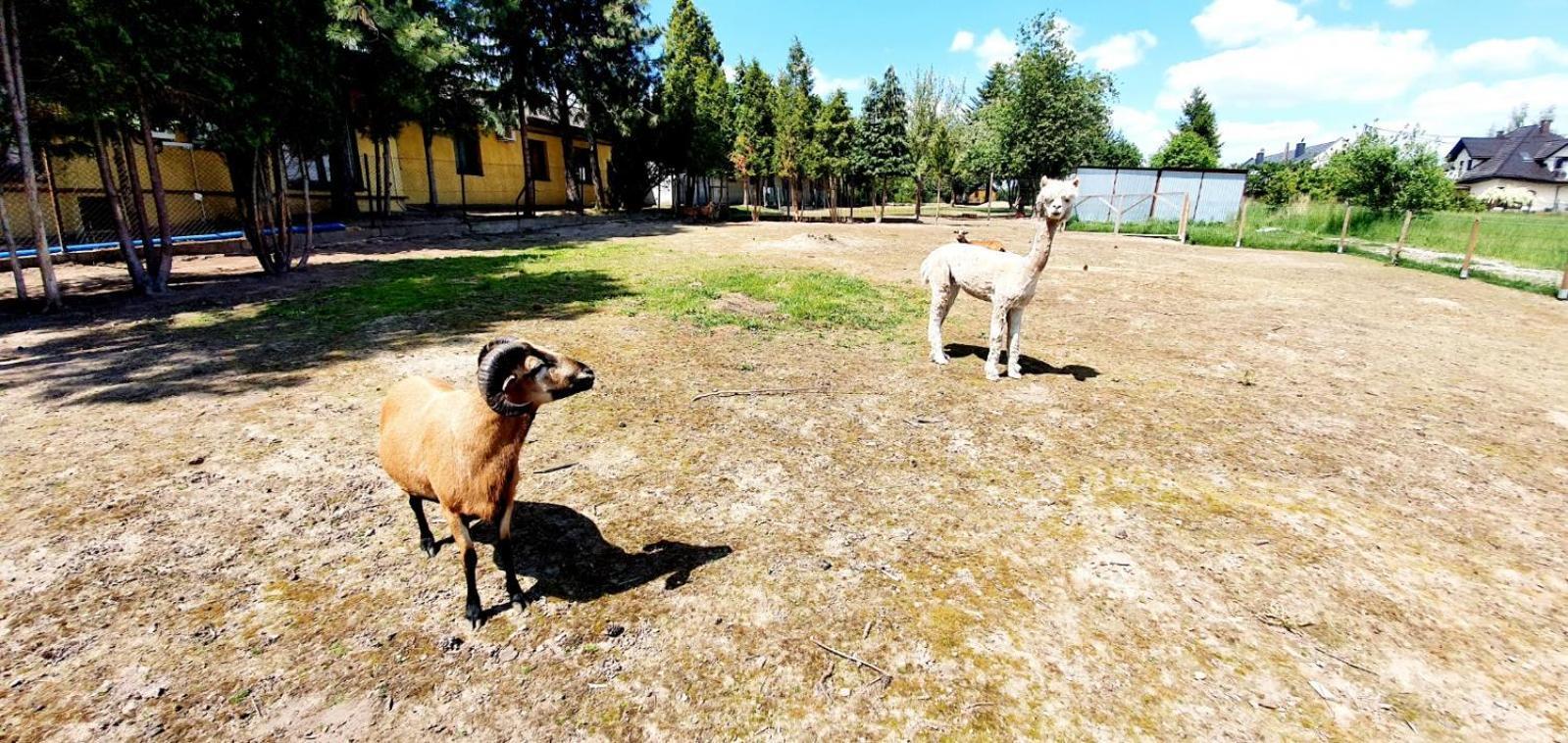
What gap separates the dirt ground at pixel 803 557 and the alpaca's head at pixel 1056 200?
1844 mm

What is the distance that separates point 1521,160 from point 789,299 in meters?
89.3

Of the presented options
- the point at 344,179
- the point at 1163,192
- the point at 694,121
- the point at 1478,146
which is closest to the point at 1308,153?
the point at 1478,146

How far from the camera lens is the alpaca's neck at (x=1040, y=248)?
614cm

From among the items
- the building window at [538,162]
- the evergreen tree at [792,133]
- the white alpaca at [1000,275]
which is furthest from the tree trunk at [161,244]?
the evergreen tree at [792,133]

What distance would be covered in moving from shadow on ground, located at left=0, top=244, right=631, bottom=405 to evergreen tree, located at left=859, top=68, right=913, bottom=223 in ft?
84.4

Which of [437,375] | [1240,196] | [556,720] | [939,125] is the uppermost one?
[939,125]

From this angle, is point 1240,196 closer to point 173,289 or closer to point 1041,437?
point 1041,437

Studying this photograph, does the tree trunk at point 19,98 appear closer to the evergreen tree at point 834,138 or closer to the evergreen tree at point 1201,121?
the evergreen tree at point 834,138

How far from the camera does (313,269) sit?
527 inches

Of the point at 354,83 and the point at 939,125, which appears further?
the point at 939,125

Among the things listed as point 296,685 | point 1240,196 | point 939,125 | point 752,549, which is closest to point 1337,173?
point 1240,196

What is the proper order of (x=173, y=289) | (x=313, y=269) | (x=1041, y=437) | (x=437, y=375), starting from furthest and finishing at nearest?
(x=313, y=269) < (x=173, y=289) < (x=437, y=375) < (x=1041, y=437)

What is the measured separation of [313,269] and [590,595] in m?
14.2

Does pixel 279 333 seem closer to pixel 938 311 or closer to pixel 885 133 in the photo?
pixel 938 311
